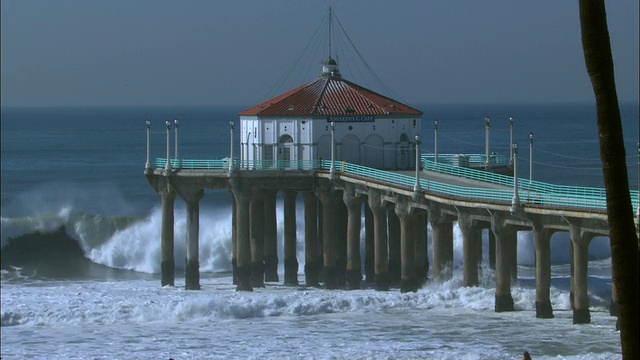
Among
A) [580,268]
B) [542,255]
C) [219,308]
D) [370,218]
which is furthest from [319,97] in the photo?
[580,268]

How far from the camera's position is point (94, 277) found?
64.3 meters

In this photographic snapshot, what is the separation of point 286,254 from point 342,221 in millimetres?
2733

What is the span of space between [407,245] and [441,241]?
4.21 feet

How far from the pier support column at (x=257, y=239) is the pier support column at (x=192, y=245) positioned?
2076mm

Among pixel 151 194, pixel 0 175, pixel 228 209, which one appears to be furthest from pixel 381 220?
pixel 0 175

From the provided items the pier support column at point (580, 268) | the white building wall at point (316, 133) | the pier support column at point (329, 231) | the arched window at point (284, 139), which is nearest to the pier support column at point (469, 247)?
the pier support column at point (580, 268)

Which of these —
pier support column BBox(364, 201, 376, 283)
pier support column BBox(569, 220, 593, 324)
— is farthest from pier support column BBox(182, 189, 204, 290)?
pier support column BBox(569, 220, 593, 324)

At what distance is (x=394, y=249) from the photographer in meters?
55.6

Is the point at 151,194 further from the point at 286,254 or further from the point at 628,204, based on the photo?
the point at 628,204

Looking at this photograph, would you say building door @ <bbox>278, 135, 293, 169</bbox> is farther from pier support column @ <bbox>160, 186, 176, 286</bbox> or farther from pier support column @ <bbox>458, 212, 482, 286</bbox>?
pier support column @ <bbox>458, 212, 482, 286</bbox>

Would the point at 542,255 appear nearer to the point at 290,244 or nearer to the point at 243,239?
the point at 243,239

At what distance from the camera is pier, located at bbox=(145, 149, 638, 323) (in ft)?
152

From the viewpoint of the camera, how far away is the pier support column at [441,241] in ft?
164

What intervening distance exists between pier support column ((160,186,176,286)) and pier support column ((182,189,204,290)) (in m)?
0.85
